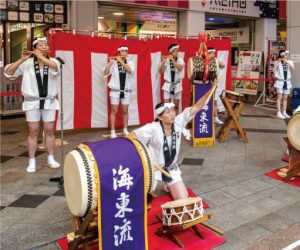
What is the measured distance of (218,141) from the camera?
25.2 ft

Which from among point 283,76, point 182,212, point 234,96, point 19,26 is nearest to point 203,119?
point 234,96

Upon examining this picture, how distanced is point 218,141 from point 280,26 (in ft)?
35.6

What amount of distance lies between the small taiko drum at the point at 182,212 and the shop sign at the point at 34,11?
8.05 metres

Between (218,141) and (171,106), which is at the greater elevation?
(171,106)

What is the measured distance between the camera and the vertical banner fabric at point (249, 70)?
41.1ft

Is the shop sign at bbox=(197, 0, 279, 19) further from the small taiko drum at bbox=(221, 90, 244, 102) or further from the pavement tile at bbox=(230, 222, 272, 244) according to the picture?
the pavement tile at bbox=(230, 222, 272, 244)

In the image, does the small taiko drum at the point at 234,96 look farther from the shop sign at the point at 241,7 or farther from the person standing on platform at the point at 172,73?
the shop sign at the point at 241,7

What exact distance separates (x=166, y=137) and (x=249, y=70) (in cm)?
939

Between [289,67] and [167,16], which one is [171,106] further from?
[167,16]

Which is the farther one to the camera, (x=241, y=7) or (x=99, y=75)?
(x=241, y=7)

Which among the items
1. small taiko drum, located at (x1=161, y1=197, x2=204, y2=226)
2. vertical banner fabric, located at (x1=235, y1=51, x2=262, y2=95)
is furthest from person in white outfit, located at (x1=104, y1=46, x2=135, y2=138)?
vertical banner fabric, located at (x1=235, y1=51, x2=262, y2=95)

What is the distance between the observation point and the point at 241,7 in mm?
Result: 13914

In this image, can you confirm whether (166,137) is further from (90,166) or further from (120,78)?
(120,78)

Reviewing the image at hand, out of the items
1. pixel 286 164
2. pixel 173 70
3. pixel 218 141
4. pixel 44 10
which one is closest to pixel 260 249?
pixel 286 164
